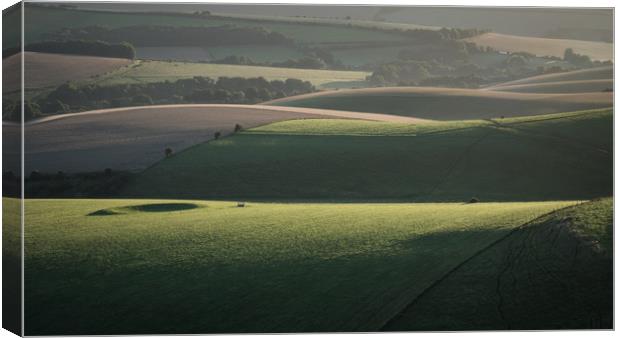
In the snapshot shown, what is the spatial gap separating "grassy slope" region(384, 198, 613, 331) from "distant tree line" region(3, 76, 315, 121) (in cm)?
736

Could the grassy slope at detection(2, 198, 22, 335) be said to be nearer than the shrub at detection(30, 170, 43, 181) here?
Yes

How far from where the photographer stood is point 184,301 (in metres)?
12.3

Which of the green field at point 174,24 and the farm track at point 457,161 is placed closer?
the green field at point 174,24

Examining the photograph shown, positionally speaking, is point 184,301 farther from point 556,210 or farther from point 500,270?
point 556,210

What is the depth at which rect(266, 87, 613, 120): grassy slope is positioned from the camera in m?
17.9

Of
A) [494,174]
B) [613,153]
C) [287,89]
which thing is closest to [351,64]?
[287,89]

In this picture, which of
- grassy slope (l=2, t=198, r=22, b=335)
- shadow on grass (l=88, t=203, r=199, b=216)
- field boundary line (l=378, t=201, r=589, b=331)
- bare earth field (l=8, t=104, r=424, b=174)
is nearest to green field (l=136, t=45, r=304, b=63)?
bare earth field (l=8, t=104, r=424, b=174)

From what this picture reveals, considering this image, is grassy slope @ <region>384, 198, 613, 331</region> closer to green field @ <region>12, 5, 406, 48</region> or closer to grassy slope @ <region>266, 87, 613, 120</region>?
grassy slope @ <region>266, 87, 613, 120</region>

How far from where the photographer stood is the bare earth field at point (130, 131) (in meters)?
15.5

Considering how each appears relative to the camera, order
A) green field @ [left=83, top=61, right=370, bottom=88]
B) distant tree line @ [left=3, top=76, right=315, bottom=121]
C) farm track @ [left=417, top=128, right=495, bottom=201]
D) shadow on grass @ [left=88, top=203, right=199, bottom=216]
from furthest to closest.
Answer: green field @ [left=83, top=61, right=370, bottom=88]
farm track @ [left=417, top=128, right=495, bottom=201]
distant tree line @ [left=3, top=76, right=315, bottom=121]
shadow on grass @ [left=88, top=203, right=199, bottom=216]

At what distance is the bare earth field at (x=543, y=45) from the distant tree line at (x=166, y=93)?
3960 millimetres

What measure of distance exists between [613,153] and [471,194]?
8.45ft

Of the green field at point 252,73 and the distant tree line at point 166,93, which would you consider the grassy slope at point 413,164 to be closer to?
the distant tree line at point 166,93

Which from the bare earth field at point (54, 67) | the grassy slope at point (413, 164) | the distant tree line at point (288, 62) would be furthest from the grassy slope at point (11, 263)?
the distant tree line at point (288, 62)
